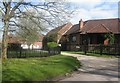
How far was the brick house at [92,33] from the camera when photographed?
156ft

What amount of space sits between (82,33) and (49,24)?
33.6 meters

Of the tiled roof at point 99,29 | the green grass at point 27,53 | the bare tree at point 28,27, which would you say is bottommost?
the green grass at point 27,53

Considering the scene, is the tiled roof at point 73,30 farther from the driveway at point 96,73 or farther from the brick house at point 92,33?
the driveway at point 96,73

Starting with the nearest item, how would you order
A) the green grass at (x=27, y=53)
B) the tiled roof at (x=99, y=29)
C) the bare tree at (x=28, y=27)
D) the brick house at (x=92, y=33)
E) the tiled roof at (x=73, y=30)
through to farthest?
the bare tree at (x=28, y=27)
the green grass at (x=27, y=53)
the tiled roof at (x=99, y=29)
the brick house at (x=92, y=33)
the tiled roof at (x=73, y=30)

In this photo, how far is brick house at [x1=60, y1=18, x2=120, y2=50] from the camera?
47656 millimetres

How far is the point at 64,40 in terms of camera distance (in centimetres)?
6059

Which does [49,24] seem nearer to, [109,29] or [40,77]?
[40,77]

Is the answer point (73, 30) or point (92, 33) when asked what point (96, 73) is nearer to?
point (92, 33)

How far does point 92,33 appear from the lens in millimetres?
48875

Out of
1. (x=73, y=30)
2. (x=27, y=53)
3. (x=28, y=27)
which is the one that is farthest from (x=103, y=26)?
(x=28, y=27)

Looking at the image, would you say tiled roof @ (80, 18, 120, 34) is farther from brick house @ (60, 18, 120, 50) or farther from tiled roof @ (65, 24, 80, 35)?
tiled roof @ (65, 24, 80, 35)

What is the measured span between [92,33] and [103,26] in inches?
93.9

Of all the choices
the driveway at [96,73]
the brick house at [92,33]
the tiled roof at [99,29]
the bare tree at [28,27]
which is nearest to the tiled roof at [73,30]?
the brick house at [92,33]

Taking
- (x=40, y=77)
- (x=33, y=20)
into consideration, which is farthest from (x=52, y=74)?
(x=33, y=20)
